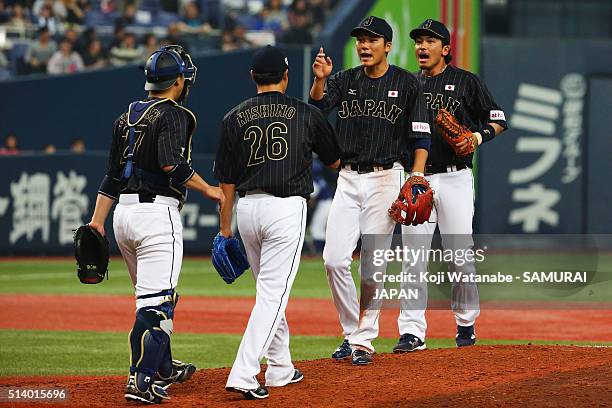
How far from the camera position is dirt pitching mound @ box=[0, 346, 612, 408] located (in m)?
5.79

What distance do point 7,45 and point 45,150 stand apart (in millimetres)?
2275

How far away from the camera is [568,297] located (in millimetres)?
13383

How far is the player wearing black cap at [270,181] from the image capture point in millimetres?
6047

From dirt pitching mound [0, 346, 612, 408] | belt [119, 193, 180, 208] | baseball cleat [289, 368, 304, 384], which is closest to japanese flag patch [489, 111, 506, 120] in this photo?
dirt pitching mound [0, 346, 612, 408]

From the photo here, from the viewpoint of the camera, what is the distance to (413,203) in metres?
6.89

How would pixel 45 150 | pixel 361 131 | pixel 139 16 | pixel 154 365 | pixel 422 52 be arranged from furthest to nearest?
pixel 139 16 < pixel 45 150 < pixel 422 52 < pixel 361 131 < pixel 154 365

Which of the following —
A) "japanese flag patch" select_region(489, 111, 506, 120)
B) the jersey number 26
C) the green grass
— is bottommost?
the green grass

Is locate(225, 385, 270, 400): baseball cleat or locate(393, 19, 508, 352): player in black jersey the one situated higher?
locate(393, 19, 508, 352): player in black jersey

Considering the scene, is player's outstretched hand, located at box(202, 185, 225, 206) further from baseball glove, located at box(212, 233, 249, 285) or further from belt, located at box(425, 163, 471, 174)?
belt, located at box(425, 163, 471, 174)

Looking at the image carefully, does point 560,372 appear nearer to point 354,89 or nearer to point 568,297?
point 354,89

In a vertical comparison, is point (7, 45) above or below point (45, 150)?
above

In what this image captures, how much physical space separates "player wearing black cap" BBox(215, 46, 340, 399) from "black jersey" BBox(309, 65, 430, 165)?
2.85ft

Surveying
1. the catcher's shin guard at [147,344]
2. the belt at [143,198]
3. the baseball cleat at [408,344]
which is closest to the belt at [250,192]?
the belt at [143,198]

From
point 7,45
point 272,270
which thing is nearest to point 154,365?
point 272,270
